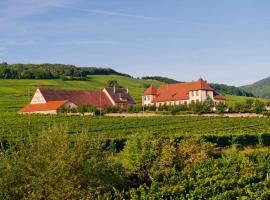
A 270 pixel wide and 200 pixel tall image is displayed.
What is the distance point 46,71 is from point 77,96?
191 ft

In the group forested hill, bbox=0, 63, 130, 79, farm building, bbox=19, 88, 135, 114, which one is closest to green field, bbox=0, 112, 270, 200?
farm building, bbox=19, 88, 135, 114

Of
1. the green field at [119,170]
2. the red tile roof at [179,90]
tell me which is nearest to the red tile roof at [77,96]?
the red tile roof at [179,90]

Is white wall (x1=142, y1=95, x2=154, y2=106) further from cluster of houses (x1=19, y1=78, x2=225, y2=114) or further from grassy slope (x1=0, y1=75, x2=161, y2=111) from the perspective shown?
grassy slope (x1=0, y1=75, x2=161, y2=111)

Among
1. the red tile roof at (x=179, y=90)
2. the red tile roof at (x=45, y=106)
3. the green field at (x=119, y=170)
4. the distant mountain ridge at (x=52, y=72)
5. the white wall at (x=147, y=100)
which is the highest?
the distant mountain ridge at (x=52, y=72)

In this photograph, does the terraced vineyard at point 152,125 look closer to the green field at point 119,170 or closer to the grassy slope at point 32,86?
the green field at point 119,170

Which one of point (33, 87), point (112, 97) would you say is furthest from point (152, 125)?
point (33, 87)

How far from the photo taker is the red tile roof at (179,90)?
311ft

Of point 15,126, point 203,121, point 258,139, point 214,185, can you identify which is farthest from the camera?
point 203,121

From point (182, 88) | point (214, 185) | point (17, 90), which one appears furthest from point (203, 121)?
point (17, 90)

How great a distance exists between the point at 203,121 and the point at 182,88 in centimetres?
3339

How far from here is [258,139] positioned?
44.9m

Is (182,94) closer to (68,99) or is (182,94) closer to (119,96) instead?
(119,96)

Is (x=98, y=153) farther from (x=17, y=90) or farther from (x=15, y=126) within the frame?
(x=17, y=90)

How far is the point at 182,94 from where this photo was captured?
9706 cm
